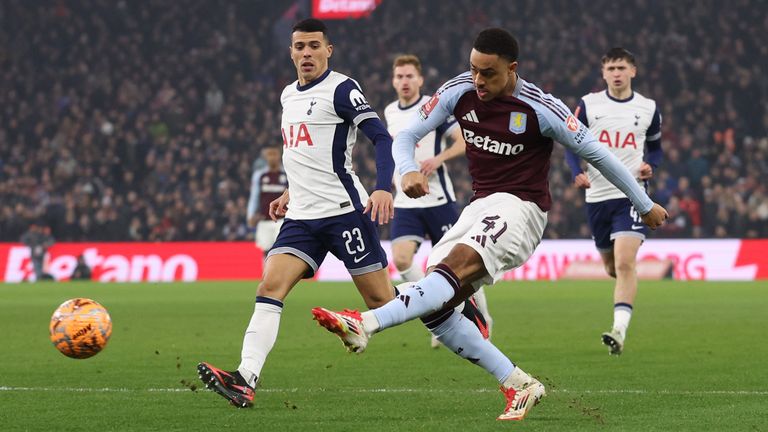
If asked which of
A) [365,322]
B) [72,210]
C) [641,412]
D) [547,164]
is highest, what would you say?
[547,164]

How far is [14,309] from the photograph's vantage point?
639 inches

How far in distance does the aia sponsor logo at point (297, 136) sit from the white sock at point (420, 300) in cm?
166

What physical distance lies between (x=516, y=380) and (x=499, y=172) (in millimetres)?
1089

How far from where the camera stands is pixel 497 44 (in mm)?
6094

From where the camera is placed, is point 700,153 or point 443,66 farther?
point 443,66

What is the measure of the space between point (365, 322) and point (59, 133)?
2723 cm

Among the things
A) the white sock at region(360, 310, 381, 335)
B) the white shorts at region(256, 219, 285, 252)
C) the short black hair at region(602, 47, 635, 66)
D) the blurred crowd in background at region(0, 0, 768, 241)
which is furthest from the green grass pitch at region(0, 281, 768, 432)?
the blurred crowd in background at region(0, 0, 768, 241)

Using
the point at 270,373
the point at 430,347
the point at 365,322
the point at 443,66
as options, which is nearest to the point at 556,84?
the point at 443,66

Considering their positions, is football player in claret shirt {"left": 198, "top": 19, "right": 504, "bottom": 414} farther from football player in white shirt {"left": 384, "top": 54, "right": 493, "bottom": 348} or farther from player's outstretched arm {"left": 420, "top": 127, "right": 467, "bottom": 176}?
football player in white shirt {"left": 384, "top": 54, "right": 493, "bottom": 348}

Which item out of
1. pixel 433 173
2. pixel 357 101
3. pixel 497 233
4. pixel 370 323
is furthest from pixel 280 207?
pixel 433 173

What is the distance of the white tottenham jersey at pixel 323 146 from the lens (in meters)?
7.22

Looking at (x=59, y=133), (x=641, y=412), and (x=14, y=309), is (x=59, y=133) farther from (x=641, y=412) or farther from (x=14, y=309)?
(x=641, y=412)

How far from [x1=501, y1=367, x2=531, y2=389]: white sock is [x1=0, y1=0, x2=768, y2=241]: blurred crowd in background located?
65.1ft

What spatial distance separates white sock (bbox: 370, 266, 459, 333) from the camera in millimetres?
5542
